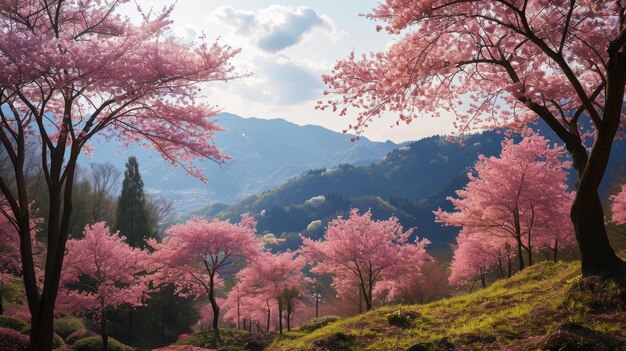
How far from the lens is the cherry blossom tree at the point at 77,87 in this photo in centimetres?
805

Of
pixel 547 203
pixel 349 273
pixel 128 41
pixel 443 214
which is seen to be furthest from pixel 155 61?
pixel 349 273

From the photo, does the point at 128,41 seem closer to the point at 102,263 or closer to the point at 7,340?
the point at 7,340

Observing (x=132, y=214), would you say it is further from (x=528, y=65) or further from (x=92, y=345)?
(x=528, y=65)

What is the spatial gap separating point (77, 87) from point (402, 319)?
9.98 m

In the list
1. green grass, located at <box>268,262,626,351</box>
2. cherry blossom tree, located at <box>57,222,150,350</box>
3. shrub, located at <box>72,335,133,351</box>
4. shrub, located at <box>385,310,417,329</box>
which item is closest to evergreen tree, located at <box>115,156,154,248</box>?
cherry blossom tree, located at <box>57,222,150,350</box>

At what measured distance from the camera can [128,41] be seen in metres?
8.53

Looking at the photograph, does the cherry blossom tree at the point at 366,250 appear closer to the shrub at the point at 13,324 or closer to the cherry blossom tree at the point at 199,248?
the cherry blossom tree at the point at 199,248

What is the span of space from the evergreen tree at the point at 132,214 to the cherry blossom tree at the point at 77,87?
32820 millimetres

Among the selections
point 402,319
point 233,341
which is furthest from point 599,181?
point 233,341

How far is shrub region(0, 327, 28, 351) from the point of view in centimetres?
1209

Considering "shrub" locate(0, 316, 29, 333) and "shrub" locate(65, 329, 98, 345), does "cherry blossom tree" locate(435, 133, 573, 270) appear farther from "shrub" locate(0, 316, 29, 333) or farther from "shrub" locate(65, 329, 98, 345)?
"shrub" locate(65, 329, 98, 345)

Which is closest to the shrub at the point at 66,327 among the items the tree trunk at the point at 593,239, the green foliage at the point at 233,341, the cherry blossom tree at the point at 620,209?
the green foliage at the point at 233,341

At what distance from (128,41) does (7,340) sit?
1022cm

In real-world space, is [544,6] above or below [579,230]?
above
